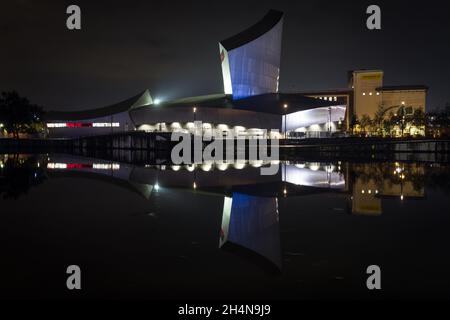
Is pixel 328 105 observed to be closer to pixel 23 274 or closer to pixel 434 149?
pixel 434 149

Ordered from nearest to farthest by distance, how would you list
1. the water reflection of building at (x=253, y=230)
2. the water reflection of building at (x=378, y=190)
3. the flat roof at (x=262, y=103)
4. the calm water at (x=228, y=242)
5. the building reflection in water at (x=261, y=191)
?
1. the calm water at (x=228, y=242)
2. the water reflection of building at (x=253, y=230)
3. the building reflection in water at (x=261, y=191)
4. the water reflection of building at (x=378, y=190)
5. the flat roof at (x=262, y=103)

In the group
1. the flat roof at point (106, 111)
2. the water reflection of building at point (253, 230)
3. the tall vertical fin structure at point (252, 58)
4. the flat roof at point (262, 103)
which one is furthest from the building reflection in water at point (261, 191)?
the flat roof at point (106, 111)

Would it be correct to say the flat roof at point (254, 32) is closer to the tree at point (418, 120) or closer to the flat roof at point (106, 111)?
the flat roof at point (106, 111)

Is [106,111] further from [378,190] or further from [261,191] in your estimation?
[378,190]

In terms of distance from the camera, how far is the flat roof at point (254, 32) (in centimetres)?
6109

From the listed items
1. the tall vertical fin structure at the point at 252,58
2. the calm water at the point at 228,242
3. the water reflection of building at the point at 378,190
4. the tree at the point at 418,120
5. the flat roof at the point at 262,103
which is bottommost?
the calm water at the point at 228,242

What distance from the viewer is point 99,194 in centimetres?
1562

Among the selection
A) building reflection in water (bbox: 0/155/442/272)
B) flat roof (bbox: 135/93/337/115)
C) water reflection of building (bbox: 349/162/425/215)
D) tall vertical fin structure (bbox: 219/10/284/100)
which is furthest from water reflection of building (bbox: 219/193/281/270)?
tall vertical fin structure (bbox: 219/10/284/100)

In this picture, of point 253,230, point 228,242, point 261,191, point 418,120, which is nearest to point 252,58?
point 418,120

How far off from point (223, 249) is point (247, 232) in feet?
4.20

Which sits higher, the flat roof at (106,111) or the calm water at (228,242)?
the flat roof at (106,111)

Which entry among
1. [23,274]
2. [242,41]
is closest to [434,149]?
Result: [242,41]

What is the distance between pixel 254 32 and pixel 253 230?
190 feet

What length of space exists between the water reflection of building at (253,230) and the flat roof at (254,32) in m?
50.4
